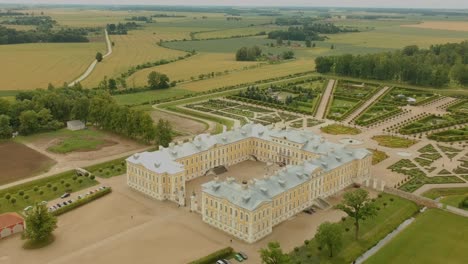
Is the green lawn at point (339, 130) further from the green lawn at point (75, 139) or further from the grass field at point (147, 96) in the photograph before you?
the grass field at point (147, 96)

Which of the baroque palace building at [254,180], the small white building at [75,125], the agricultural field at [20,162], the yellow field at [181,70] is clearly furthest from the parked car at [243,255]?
the yellow field at [181,70]

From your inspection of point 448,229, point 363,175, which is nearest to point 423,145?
point 363,175

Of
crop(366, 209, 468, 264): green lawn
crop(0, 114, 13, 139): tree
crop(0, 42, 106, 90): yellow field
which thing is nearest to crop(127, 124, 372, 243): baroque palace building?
Answer: crop(366, 209, 468, 264): green lawn

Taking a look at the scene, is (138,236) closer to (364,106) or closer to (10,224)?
(10,224)

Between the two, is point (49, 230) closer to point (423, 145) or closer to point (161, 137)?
point (161, 137)

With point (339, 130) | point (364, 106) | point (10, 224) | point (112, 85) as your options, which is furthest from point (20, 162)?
point (364, 106)
